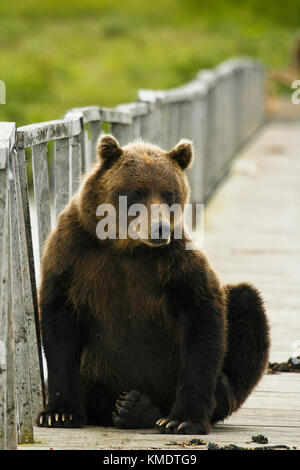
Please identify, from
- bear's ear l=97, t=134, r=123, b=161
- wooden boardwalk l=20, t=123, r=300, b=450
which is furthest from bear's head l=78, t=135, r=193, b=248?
wooden boardwalk l=20, t=123, r=300, b=450

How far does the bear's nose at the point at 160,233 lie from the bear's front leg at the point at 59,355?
471 mm

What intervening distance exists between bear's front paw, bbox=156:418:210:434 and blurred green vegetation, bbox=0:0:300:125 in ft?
57.2

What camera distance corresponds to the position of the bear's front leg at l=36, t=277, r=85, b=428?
421cm

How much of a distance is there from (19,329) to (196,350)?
806 mm

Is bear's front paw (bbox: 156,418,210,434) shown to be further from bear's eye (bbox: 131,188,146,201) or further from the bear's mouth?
bear's eye (bbox: 131,188,146,201)

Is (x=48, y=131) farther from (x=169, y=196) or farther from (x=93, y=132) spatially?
(x=93, y=132)

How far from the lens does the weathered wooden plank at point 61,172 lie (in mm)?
5070

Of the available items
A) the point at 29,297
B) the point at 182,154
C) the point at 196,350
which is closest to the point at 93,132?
the point at 182,154

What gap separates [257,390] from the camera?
5266 mm

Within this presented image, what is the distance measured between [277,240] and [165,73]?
2317cm

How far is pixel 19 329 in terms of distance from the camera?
381 cm

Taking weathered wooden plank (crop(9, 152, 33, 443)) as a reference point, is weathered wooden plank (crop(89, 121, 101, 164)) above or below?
above
